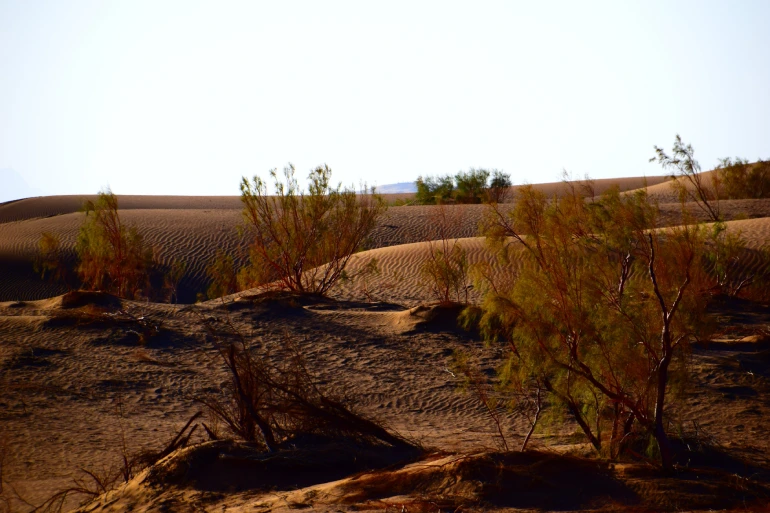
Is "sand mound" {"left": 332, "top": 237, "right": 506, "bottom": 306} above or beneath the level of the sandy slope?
above

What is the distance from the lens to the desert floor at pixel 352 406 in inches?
233

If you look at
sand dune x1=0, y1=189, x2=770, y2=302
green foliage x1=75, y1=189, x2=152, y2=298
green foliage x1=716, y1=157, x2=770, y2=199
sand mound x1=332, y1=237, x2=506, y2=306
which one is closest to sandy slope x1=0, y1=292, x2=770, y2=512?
sand mound x1=332, y1=237, x2=506, y2=306

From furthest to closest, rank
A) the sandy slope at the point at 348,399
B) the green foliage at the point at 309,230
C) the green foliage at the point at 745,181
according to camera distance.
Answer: the green foliage at the point at 745,181, the green foliage at the point at 309,230, the sandy slope at the point at 348,399

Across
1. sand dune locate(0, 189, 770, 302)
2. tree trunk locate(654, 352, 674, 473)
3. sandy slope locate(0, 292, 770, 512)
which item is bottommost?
sandy slope locate(0, 292, 770, 512)

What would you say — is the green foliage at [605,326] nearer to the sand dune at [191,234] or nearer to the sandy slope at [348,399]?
the sandy slope at [348,399]

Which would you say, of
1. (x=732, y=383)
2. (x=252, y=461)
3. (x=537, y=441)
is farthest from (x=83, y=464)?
(x=732, y=383)

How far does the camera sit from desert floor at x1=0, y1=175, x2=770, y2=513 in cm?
593

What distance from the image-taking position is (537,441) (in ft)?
27.9

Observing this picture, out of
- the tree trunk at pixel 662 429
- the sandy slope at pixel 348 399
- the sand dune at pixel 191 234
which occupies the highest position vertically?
the sand dune at pixel 191 234

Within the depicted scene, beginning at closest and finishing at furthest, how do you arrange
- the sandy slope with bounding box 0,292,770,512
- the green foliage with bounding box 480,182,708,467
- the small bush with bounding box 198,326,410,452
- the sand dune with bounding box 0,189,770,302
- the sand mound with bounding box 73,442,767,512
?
1. the sand mound with bounding box 73,442,767,512
2. the sandy slope with bounding box 0,292,770,512
3. the green foliage with bounding box 480,182,708,467
4. the small bush with bounding box 198,326,410,452
5. the sand dune with bounding box 0,189,770,302

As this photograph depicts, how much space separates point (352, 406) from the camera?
8.27 meters

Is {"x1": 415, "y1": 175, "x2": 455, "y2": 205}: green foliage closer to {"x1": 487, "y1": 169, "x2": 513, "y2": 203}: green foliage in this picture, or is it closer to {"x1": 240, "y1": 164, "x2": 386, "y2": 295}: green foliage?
{"x1": 487, "y1": 169, "x2": 513, "y2": 203}: green foliage

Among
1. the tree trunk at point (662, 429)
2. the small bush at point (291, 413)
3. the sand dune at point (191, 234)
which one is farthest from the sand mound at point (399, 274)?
the tree trunk at point (662, 429)

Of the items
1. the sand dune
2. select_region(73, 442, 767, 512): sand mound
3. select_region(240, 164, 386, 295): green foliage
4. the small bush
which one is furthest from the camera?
the sand dune
